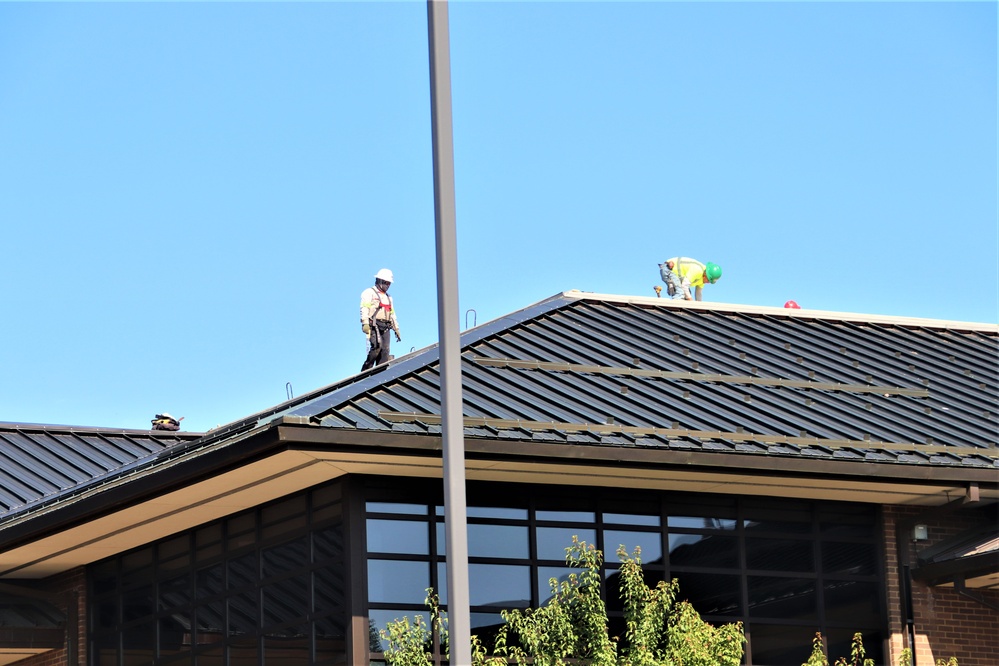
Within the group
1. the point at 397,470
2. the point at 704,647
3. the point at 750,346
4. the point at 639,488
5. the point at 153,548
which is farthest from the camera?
the point at 750,346

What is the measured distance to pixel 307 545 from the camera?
16.8 meters

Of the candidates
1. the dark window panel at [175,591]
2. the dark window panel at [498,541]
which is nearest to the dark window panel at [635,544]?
the dark window panel at [498,541]

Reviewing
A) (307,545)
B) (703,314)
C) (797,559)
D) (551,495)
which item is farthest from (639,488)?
(703,314)

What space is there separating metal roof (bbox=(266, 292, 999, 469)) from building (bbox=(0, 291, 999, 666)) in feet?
0.15

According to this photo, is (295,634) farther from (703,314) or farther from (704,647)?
(703,314)

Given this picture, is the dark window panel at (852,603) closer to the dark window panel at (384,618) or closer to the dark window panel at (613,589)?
the dark window panel at (613,589)

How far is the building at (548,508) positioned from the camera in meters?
16.1

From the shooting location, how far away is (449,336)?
10.4 m

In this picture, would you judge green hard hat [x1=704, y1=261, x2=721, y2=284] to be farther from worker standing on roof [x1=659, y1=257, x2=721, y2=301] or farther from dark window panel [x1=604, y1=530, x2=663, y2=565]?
dark window panel [x1=604, y1=530, x2=663, y2=565]

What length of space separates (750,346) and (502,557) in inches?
233

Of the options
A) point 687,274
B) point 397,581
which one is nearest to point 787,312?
point 687,274

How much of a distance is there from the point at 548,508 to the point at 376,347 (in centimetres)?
537

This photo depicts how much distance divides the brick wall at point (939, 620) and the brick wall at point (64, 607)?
32.4 ft

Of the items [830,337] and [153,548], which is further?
[830,337]
